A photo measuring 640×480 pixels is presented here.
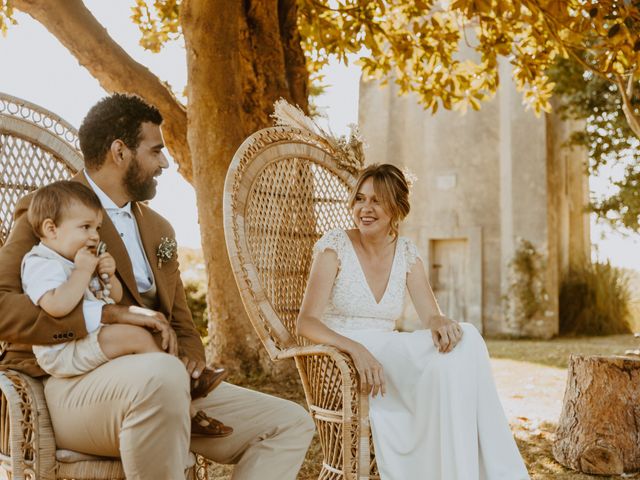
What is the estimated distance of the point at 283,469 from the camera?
8.21 ft

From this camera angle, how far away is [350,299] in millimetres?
3510

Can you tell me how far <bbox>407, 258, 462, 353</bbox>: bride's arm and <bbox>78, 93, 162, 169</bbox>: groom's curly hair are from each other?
1.43 meters

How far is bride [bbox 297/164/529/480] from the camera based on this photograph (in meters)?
2.95

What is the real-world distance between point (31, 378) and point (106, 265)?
16.5 inches

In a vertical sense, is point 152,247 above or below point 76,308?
above

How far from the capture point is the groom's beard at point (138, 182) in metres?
2.70

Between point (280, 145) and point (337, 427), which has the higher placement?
point (280, 145)

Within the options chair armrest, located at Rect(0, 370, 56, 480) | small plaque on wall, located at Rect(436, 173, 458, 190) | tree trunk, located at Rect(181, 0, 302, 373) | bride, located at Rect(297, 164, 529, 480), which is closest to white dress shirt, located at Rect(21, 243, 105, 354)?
chair armrest, located at Rect(0, 370, 56, 480)

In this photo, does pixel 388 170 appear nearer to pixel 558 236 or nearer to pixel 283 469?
pixel 283 469

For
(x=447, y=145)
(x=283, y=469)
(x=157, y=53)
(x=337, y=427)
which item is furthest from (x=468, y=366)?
(x=447, y=145)

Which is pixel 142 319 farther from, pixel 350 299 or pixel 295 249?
pixel 295 249

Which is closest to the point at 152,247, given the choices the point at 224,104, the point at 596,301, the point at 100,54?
the point at 224,104

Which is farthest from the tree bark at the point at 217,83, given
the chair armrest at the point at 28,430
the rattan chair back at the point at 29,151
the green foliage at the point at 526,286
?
the green foliage at the point at 526,286

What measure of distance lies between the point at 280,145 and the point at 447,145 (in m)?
11.9
